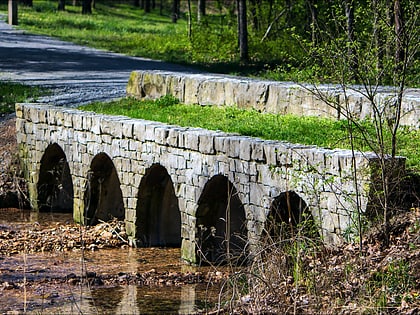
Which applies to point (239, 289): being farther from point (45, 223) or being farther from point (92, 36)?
point (92, 36)

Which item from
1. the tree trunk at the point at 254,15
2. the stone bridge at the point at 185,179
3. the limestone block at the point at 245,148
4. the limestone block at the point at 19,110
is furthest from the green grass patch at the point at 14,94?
the tree trunk at the point at 254,15

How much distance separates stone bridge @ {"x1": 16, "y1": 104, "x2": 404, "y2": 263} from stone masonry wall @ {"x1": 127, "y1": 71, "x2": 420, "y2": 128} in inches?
60.1

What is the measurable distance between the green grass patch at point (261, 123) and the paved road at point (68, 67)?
2.17 m

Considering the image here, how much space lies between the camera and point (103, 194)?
58.5ft

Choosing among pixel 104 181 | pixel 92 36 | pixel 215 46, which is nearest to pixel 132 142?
pixel 104 181

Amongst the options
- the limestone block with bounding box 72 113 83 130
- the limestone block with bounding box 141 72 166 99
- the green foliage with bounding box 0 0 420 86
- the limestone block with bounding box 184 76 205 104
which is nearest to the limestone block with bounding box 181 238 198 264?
the limestone block with bounding box 72 113 83 130

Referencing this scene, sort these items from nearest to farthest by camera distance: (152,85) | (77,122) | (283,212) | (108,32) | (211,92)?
(283,212) < (77,122) < (211,92) < (152,85) < (108,32)

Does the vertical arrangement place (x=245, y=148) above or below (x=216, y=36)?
below

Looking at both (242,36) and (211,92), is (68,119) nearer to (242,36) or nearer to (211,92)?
(211,92)

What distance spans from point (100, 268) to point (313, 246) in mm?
4318

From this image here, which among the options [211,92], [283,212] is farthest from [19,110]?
[283,212]

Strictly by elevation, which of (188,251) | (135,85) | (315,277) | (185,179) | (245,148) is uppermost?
(135,85)

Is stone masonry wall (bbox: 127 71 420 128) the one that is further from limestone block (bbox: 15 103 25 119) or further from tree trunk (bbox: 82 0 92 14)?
tree trunk (bbox: 82 0 92 14)

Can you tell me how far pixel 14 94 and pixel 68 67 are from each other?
449cm
